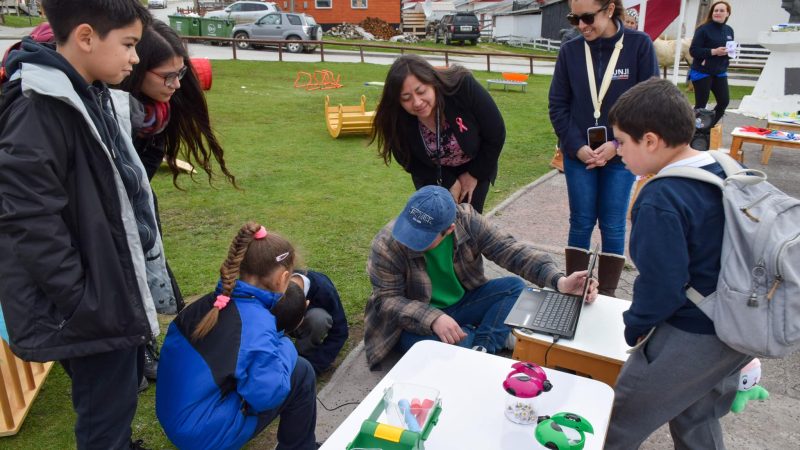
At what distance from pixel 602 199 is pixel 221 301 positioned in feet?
7.36

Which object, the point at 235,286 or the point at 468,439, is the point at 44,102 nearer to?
the point at 235,286

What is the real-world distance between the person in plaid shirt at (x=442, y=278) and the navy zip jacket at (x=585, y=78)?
862 millimetres

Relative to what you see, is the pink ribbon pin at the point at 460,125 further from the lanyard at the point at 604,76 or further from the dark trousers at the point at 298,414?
the dark trousers at the point at 298,414

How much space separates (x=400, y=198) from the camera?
19.4 ft

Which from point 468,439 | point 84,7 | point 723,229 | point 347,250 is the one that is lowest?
point 347,250

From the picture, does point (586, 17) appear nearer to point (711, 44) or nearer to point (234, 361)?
point (234, 361)

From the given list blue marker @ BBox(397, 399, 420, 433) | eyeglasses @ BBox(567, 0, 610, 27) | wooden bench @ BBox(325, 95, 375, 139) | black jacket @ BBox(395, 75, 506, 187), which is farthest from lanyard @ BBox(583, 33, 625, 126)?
wooden bench @ BBox(325, 95, 375, 139)

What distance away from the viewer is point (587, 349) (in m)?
2.16

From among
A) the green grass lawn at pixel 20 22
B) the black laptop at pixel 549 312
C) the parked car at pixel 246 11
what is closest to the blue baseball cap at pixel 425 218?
the black laptop at pixel 549 312

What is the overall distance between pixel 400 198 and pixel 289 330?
3.30m

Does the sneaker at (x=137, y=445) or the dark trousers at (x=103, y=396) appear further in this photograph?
the sneaker at (x=137, y=445)

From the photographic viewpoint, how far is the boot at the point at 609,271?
346 centimetres

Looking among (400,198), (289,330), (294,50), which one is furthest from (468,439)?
(294,50)

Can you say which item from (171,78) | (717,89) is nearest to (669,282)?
(171,78)
